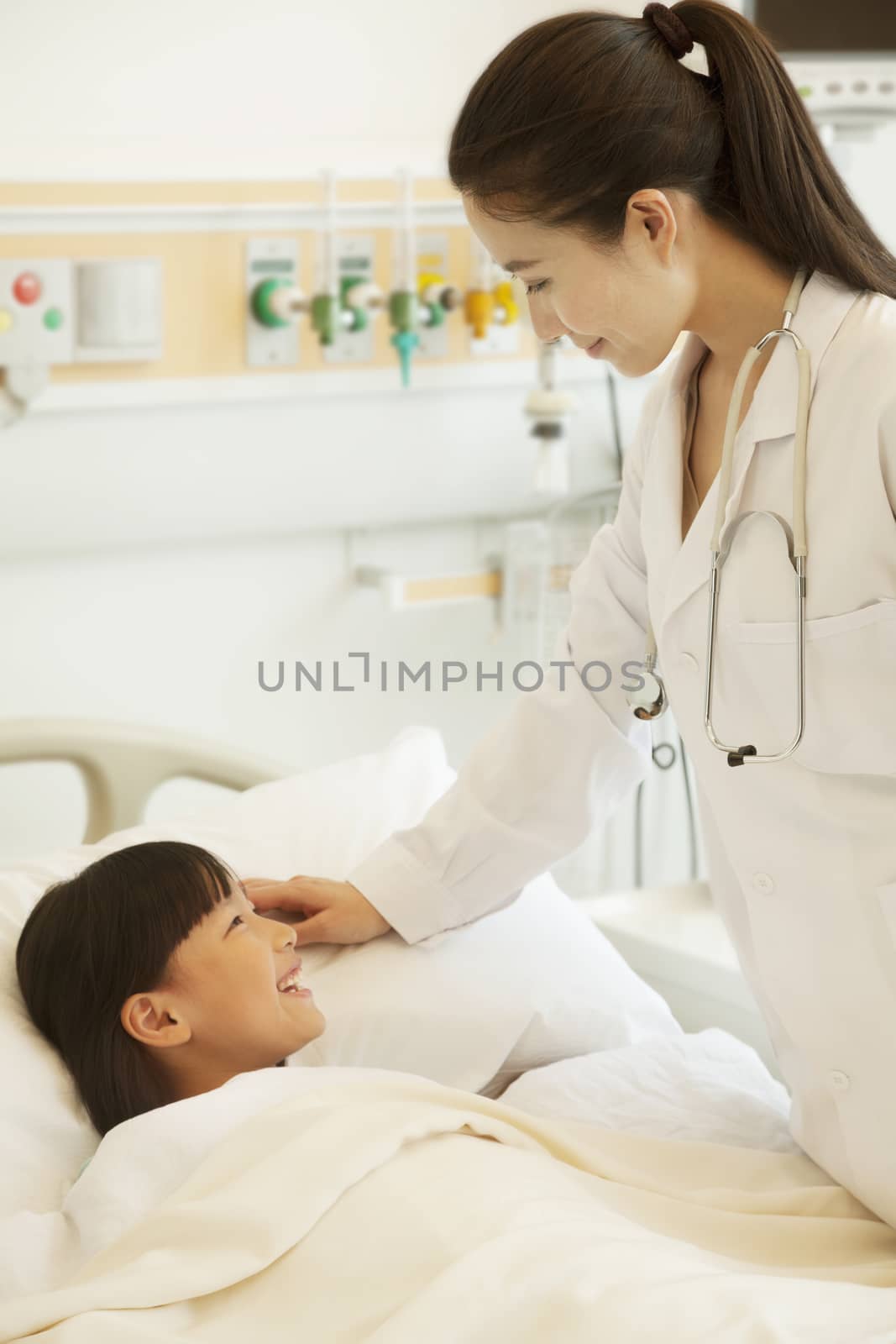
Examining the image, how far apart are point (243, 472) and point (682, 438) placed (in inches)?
35.9

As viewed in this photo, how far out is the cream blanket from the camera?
109cm

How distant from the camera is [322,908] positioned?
1634mm

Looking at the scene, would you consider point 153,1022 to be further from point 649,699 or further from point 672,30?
point 672,30

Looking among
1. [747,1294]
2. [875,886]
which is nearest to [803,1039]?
[875,886]

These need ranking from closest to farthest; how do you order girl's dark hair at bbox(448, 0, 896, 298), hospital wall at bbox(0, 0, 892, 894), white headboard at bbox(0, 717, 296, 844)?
girl's dark hair at bbox(448, 0, 896, 298)
white headboard at bbox(0, 717, 296, 844)
hospital wall at bbox(0, 0, 892, 894)

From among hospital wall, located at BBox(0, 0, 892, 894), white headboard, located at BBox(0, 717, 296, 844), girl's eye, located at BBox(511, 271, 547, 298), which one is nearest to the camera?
girl's eye, located at BBox(511, 271, 547, 298)

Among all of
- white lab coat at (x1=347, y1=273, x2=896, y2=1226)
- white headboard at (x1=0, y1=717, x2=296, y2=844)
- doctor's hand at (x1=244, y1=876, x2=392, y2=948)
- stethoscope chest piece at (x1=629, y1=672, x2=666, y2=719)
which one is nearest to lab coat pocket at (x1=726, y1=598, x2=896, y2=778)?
white lab coat at (x1=347, y1=273, x2=896, y2=1226)

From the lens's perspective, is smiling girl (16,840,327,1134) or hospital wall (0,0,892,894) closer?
smiling girl (16,840,327,1134)

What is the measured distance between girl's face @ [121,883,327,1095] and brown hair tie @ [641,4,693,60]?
35.2 inches

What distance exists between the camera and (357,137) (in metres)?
2.32

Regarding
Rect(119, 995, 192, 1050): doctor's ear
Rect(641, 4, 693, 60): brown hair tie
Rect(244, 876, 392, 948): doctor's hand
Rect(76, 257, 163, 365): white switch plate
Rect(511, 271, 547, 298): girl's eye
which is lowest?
Rect(119, 995, 192, 1050): doctor's ear

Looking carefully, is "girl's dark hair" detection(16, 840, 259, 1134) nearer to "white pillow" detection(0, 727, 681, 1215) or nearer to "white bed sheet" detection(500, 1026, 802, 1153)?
"white pillow" detection(0, 727, 681, 1215)

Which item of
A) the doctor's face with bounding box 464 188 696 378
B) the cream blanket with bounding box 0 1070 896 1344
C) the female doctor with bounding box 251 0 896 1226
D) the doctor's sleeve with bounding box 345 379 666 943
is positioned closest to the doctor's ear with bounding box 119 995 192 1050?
the cream blanket with bounding box 0 1070 896 1344

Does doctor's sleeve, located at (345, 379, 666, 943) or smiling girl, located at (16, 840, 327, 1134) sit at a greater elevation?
doctor's sleeve, located at (345, 379, 666, 943)
